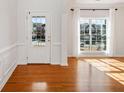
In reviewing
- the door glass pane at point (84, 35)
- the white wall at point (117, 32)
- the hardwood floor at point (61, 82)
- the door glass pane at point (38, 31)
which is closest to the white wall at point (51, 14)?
the door glass pane at point (38, 31)

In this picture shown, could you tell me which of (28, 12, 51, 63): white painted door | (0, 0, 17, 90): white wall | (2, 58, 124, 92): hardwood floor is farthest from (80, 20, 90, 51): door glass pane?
(0, 0, 17, 90): white wall

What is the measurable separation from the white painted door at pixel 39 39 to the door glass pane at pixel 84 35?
130 inches

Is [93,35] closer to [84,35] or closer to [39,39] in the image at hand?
[84,35]

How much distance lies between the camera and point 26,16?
7.62m

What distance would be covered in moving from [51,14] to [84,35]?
11.4 feet

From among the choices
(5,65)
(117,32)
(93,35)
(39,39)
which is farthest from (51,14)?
(117,32)

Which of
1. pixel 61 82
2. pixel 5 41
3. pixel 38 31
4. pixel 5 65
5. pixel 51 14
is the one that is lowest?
pixel 61 82

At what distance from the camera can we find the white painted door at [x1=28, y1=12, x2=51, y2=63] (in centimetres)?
770

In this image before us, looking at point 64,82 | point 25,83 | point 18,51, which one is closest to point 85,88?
point 64,82

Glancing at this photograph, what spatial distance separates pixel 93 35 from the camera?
10750 millimetres

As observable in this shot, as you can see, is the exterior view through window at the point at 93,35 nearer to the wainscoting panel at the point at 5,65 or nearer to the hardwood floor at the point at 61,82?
the hardwood floor at the point at 61,82

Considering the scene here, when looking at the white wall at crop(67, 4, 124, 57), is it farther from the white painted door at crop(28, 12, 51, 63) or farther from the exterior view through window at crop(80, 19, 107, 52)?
the white painted door at crop(28, 12, 51, 63)

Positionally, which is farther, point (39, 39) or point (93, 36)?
point (93, 36)

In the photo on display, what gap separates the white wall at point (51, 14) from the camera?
299 inches
